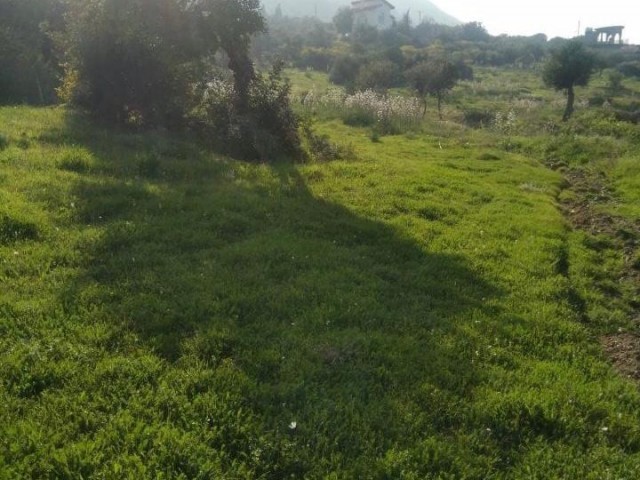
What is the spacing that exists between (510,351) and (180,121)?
1295 centimetres

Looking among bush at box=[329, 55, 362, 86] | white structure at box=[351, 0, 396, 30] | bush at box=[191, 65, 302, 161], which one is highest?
white structure at box=[351, 0, 396, 30]

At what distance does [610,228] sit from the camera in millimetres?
13242

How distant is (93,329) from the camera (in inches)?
237

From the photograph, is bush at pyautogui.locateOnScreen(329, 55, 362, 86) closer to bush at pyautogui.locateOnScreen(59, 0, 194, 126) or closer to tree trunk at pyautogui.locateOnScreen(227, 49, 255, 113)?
tree trunk at pyautogui.locateOnScreen(227, 49, 255, 113)

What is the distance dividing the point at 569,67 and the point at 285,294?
137 feet

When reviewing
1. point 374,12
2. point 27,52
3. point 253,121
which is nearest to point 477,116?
point 253,121

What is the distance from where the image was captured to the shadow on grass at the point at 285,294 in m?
5.76

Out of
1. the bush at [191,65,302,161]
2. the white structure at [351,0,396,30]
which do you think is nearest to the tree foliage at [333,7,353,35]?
the white structure at [351,0,396,30]

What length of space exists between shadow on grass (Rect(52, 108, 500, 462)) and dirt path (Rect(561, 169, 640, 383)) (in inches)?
77.5

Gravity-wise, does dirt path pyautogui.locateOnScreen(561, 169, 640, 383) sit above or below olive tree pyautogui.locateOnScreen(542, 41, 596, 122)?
below

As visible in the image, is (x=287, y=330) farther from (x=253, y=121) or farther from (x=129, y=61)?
(x=129, y=61)

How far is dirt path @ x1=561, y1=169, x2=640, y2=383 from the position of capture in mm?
7512

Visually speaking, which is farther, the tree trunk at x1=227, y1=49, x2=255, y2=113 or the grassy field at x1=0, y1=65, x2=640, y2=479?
the tree trunk at x1=227, y1=49, x2=255, y2=113

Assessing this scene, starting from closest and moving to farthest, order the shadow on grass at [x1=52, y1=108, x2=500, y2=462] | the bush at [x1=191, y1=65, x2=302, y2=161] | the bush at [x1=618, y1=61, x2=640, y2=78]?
1. the shadow on grass at [x1=52, y1=108, x2=500, y2=462]
2. the bush at [x1=191, y1=65, x2=302, y2=161]
3. the bush at [x1=618, y1=61, x2=640, y2=78]
